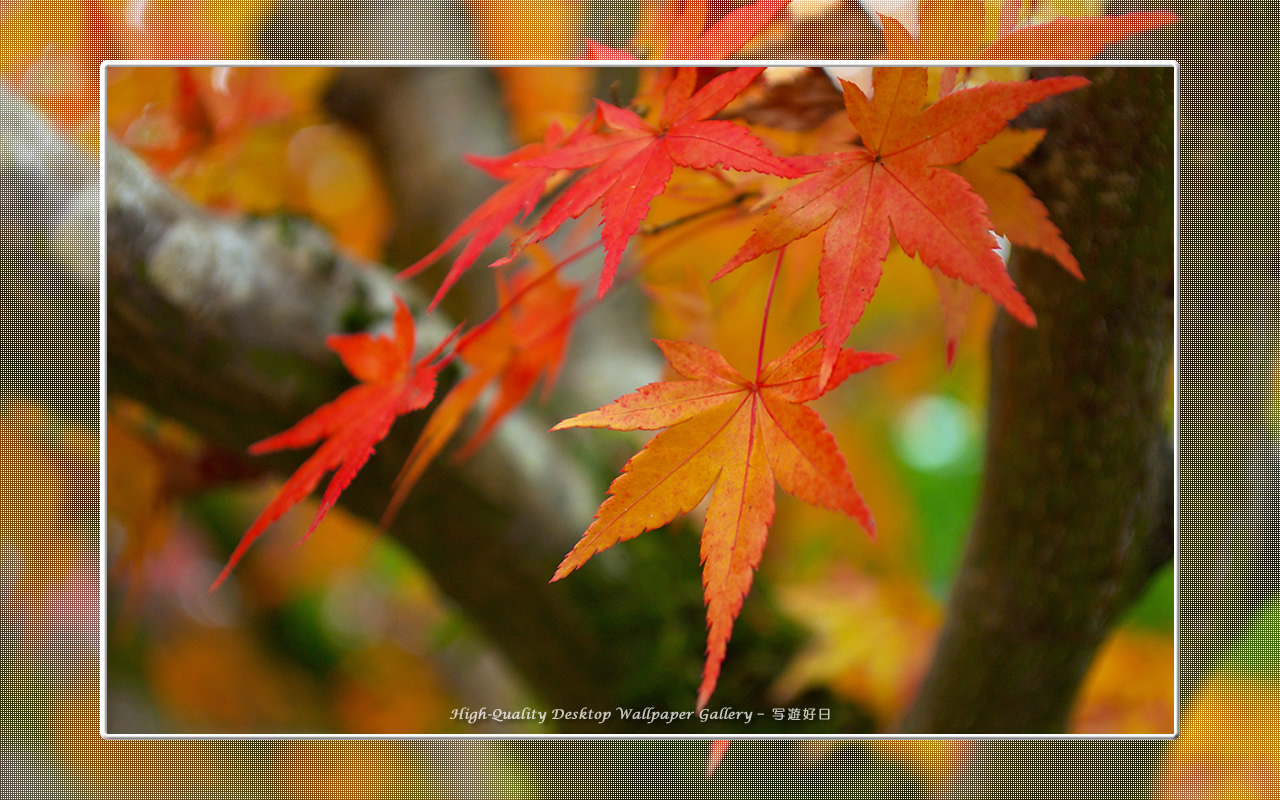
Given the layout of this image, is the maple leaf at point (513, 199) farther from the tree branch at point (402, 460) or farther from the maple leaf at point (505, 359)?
the tree branch at point (402, 460)

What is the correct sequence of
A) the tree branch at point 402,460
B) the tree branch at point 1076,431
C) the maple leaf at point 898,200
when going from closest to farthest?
the maple leaf at point 898,200 < the tree branch at point 1076,431 < the tree branch at point 402,460

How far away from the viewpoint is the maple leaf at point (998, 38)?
0.33m

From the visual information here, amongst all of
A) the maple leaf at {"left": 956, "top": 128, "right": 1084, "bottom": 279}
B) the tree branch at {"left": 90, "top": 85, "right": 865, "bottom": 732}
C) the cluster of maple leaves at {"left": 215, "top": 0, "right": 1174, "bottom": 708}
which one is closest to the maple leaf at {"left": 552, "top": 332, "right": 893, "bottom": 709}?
the cluster of maple leaves at {"left": 215, "top": 0, "right": 1174, "bottom": 708}

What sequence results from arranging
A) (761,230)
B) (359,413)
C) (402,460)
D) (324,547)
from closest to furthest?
(761,230) → (359,413) → (402,460) → (324,547)

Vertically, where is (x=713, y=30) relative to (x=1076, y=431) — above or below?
above

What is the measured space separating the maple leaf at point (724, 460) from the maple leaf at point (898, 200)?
0.09 ft

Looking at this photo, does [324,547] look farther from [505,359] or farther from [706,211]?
[706,211]

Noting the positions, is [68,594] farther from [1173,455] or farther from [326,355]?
[1173,455]

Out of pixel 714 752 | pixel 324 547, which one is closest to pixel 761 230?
pixel 714 752

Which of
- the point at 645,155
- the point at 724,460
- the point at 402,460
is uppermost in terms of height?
the point at 645,155

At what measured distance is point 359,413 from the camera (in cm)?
37

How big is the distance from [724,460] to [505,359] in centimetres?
19

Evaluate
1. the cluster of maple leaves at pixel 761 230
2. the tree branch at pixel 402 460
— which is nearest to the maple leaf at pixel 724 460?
the cluster of maple leaves at pixel 761 230

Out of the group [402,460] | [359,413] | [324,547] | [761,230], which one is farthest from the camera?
[324,547]
